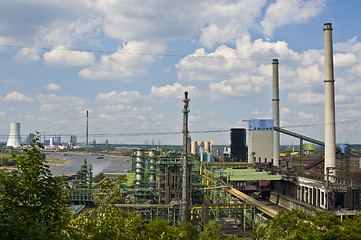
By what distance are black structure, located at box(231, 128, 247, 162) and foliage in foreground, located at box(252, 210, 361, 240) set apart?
72.0 m

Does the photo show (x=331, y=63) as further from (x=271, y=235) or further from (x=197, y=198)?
(x=271, y=235)

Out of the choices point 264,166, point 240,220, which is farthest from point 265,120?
point 240,220

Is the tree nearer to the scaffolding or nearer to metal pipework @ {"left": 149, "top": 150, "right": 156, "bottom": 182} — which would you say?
metal pipework @ {"left": 149, "top": 150, "right": 156, "bottom": 182}

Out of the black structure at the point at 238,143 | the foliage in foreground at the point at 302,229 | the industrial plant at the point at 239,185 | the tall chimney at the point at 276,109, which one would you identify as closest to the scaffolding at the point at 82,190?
the industrial plant at the point at 239,185

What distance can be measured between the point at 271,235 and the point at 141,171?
A: 2269 centimetres

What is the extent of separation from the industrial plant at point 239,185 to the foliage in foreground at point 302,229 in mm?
Result: 1402

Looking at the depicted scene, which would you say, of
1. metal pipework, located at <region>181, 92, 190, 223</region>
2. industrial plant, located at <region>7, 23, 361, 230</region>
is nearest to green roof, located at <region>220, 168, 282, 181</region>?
industrial plant, located at <region>7, 23, 361, 230</region>

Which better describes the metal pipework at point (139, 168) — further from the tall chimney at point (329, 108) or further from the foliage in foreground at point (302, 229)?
the tall chimney at point (329, 108)

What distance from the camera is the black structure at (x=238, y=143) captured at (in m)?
94.4

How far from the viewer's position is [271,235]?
19.6m

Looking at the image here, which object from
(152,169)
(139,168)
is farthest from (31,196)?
(139,168)

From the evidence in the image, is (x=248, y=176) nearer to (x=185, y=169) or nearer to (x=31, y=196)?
(x=185, y=169)

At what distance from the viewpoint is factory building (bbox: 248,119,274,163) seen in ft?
233

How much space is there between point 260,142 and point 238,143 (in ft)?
73.7
